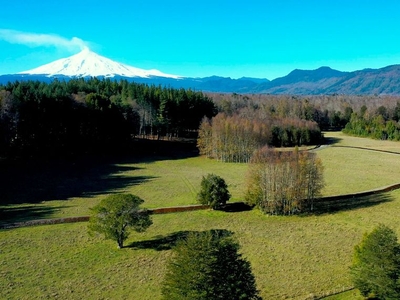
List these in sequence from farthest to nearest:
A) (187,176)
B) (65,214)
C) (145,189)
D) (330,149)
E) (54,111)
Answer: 1. (330,149)
2. (54,111)
3. (187,176)
4. (145,189)
5. (65,214)

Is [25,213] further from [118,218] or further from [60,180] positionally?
[60,180]

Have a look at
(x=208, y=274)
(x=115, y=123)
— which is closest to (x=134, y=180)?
(x=115, y=123)

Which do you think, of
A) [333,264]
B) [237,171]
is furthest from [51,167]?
[333,264]

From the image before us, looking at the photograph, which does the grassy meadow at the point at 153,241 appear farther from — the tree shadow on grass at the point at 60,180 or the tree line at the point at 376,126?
the tree line at the point at 376,126

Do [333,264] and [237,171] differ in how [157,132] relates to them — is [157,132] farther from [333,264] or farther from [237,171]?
[333,264]

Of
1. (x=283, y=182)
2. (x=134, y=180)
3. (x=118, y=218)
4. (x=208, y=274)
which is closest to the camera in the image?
(x=208, y=274)

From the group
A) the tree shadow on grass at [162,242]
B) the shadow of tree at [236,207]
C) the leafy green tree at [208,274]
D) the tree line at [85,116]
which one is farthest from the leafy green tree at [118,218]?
the tree line at [85,116]
